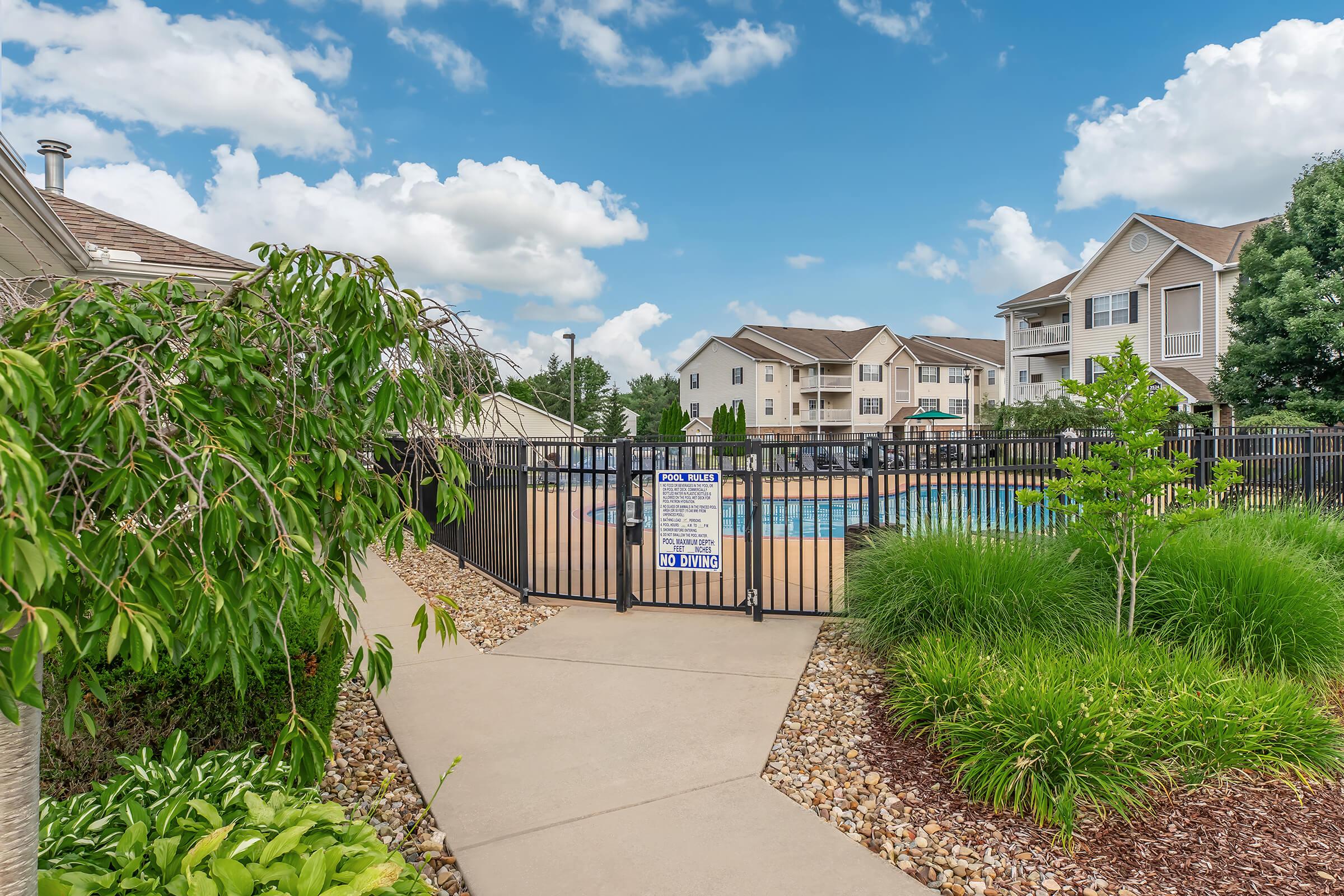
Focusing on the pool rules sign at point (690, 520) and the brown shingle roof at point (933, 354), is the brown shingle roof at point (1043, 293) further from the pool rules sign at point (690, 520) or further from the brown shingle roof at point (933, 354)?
the pool rules sign at point (690, 520)

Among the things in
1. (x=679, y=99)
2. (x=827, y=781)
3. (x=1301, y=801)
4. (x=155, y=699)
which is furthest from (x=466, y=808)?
(x=679, y=99)

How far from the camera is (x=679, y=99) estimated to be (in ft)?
55.5

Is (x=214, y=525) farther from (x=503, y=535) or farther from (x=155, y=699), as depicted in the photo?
(x=503, y=535)

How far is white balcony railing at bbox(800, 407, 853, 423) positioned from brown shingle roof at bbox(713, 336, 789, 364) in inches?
156

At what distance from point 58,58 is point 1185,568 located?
38.0ft

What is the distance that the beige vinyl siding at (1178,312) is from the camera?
84.8 ft

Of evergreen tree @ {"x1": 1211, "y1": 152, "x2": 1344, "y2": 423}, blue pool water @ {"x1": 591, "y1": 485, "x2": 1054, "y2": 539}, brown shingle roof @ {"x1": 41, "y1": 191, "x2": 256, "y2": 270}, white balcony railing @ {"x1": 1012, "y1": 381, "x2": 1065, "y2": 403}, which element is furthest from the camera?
white balcony railing @ {"x1": 1012, "y1": 381, "x2": 1065, "y2": 403}

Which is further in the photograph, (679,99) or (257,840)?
(679,99)

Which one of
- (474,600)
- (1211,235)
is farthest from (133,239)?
(1211,235)

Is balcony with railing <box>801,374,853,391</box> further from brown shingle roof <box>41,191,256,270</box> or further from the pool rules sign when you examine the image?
the pool rules sign

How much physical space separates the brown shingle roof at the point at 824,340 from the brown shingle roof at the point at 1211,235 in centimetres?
2148

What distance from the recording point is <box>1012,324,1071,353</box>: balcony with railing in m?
32.2

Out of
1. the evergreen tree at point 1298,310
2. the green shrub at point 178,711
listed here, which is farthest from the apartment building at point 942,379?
the green shrub at point 178,711

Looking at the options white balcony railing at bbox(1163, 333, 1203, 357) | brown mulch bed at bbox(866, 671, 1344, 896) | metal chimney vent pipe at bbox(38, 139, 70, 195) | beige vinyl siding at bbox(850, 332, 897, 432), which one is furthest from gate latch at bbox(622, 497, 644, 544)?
beige vinyl siding at bbox(850, 332, 897, 432)
